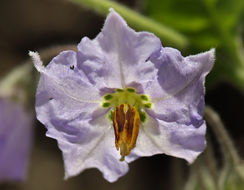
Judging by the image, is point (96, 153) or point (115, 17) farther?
point (96, 153)

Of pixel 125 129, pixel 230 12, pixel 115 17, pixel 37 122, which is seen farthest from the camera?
pixel 37 122

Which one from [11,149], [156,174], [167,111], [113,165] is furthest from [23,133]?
[156,174]

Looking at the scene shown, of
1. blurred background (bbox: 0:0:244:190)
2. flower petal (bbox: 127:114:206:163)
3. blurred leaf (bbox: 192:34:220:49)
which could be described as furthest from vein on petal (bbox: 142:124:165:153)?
blurred background (bbox: 0:0:244:190)

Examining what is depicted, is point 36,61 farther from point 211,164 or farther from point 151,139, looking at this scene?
point 211,164

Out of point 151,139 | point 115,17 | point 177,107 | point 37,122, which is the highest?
point 115,17

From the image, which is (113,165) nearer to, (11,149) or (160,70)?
(160,70)

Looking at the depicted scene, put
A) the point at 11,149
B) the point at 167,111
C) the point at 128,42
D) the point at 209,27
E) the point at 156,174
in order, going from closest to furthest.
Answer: the point at 128,42 → the point at 167,111 → the point at 11,149 → the point at 209,27 → the point at 156,174

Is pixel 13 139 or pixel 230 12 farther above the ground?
pixel 230 12

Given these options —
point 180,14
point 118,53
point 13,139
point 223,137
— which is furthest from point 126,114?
point 180,14
